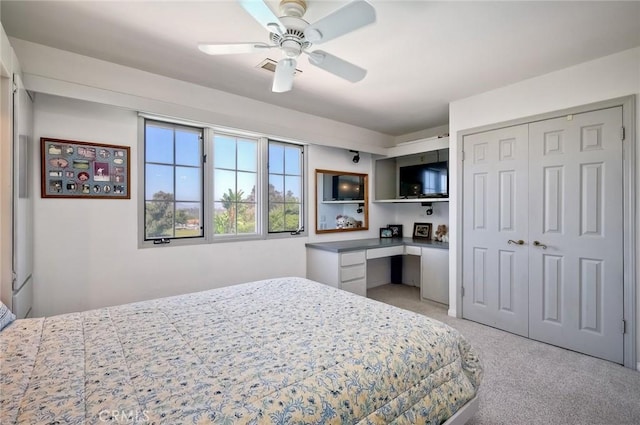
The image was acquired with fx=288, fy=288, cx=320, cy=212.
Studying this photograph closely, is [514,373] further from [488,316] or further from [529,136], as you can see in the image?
[529,136]

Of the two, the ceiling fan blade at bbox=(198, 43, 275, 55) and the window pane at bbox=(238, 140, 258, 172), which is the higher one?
the ceiling fan blade at bbox=(198, 43, 275, 55)

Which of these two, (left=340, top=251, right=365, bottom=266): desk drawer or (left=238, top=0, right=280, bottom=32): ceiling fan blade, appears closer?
(left=238, top=0, right=280, bottom=32): ceiling fan blade

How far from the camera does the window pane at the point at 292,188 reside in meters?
3.76

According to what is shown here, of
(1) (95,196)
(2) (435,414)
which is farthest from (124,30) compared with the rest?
(2) (435,414)

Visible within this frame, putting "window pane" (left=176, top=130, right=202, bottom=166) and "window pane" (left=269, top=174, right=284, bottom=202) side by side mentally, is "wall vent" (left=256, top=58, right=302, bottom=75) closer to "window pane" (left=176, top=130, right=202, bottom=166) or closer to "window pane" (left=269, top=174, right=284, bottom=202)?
"window pane" (left=176, top=130, right=202, bottom=166)

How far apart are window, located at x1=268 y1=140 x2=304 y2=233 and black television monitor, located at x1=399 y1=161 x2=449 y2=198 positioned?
1623 mm

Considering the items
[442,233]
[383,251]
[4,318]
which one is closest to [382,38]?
[383,251]

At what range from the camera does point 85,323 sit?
1510 millimetres

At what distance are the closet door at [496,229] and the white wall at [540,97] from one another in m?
0.12

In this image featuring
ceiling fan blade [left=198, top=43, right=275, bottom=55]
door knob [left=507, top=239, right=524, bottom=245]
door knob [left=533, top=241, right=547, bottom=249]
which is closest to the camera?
ceiling fan blade [left=198, top=43, right=275, bottom=55]

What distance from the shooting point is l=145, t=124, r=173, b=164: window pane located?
2.73 metres

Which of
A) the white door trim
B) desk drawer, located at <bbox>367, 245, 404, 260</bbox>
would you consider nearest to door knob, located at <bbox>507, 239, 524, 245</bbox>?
the white door trim

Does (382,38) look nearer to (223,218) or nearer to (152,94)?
(152,94)

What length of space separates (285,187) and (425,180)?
6.47 ft
